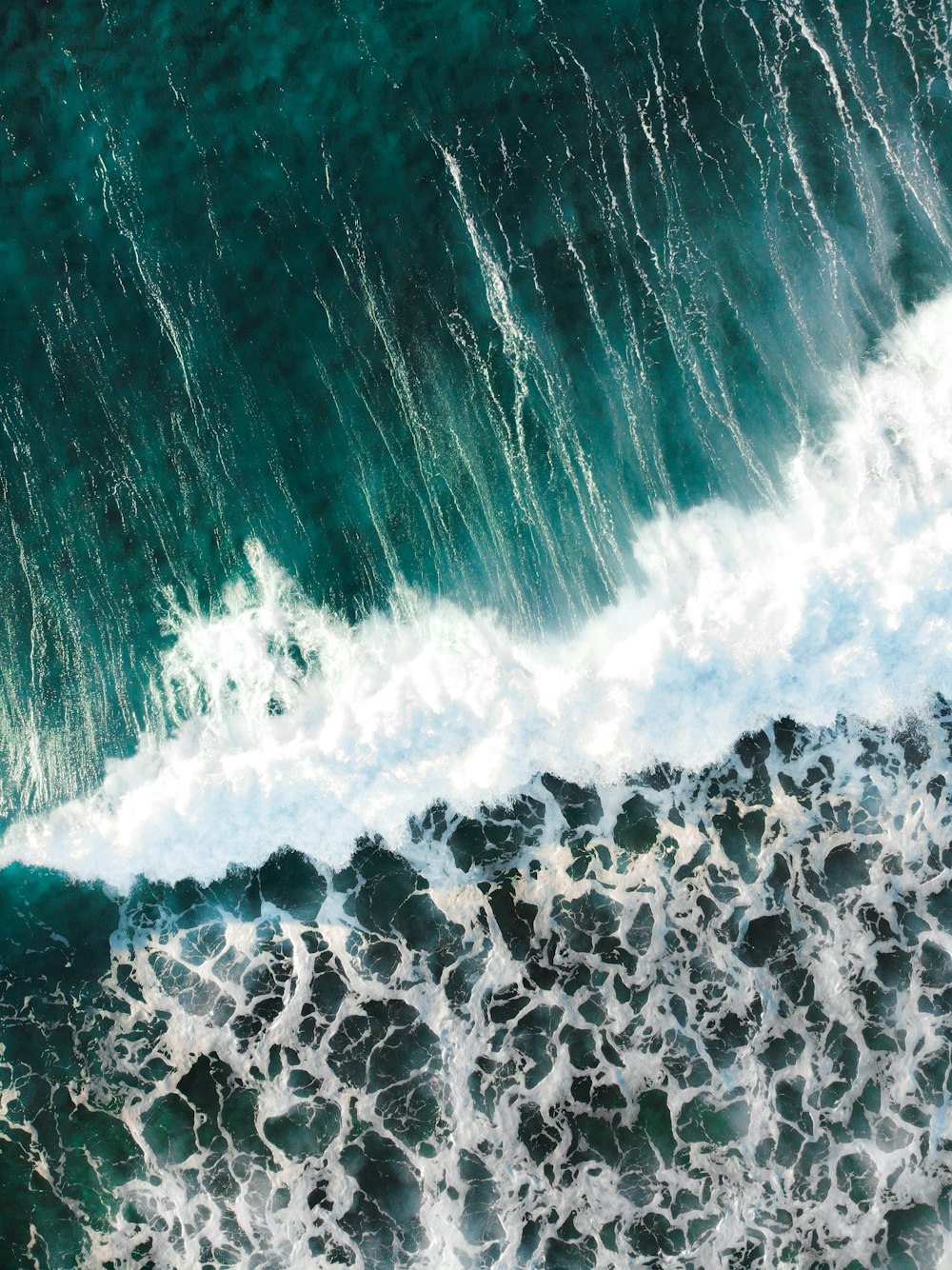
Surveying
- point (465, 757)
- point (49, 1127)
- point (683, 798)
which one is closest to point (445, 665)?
point (465, 757)

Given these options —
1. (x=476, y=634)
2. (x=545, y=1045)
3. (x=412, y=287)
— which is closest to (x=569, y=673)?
(x=476, y=634)

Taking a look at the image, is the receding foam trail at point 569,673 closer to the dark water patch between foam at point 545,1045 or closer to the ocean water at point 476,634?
the ocean water at point 476,634

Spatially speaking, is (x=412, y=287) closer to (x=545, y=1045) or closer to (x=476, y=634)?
(x=476, y=634)

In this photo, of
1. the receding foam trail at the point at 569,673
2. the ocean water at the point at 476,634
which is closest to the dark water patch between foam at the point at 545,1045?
the ocean water at the point at 476,634

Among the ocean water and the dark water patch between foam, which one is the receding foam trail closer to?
the ocean water

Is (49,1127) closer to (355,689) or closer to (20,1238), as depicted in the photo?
(20,1238)

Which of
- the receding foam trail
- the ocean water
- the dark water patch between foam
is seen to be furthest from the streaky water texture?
the dark water patch between foam
